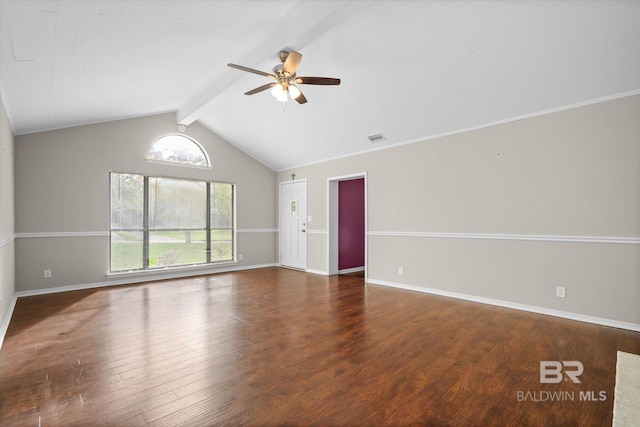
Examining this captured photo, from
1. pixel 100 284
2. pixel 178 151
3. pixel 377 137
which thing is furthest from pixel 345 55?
pixel 100 284

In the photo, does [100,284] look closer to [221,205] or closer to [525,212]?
[221,205]

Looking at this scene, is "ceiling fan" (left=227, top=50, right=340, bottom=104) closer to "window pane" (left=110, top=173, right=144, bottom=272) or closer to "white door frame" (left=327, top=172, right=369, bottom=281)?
"white door frame" (left=327, top=172, right=369, bottom=281)

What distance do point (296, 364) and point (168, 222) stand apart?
4.70 m

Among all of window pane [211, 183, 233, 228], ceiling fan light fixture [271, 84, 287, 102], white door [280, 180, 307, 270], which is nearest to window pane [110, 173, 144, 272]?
window pane [211, 183, 233, 228]

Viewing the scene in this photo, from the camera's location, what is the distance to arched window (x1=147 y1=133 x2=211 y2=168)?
5816 millimetres

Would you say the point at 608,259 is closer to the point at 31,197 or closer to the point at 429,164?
the point at 429,164

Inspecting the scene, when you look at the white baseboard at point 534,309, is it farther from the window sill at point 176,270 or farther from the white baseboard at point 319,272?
the window sill at point 176,270

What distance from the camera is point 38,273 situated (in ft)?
15.2

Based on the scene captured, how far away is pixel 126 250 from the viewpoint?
550 centimetres

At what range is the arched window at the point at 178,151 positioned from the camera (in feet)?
19.1

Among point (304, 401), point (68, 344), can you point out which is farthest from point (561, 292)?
point (68, 344)

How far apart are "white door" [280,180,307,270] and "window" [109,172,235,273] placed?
1.22 metres

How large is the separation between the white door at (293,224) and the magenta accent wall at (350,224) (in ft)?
2.70

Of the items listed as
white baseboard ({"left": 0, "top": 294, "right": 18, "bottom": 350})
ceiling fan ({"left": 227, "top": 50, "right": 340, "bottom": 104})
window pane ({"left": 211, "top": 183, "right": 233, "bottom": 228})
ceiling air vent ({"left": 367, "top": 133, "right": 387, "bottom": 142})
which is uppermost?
ceiling fan ({"left": 227, "top": 50, "right": 340, "bottom": 104})
